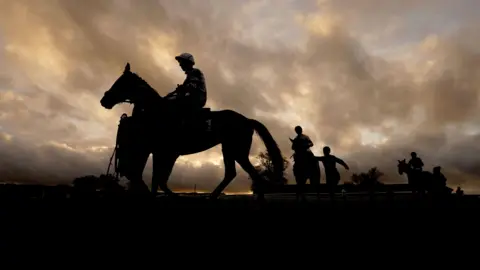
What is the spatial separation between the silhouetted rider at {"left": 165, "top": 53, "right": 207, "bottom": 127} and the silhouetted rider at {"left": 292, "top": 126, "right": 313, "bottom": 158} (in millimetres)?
5369

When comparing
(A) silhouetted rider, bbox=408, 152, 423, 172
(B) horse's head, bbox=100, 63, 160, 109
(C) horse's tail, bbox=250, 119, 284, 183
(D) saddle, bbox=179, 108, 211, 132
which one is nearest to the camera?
(D) saddle, bbox=179, 108, 211, 132

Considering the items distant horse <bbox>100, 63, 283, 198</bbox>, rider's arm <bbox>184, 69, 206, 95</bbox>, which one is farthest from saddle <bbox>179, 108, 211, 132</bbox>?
rider's arm <bbox>184, 69, 206, 95</bbox>

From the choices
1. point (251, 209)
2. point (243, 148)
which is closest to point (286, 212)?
point (251, 209)

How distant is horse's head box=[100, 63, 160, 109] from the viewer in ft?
28.8

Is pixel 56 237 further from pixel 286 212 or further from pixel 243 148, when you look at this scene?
pixel 243 148

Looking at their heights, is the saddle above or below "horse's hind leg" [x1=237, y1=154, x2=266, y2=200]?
above

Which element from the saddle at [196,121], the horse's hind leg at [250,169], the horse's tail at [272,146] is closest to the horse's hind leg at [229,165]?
the horse's hind leg at [250,169]

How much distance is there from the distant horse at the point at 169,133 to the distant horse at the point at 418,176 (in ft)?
22.1

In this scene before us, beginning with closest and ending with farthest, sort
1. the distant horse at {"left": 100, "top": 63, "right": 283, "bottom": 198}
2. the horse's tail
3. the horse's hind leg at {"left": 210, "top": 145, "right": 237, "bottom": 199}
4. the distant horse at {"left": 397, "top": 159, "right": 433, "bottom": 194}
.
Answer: the distant horse at {"left": 100, "top": 63, "right": 283, "bottom": 198} → the horse's hind leg at {"left": 210, "top": 145, "right": 237, "bottom": 199} → the horse's tail → the distant horse at {"left": 397, "top": 159, "right": 433, "bottom": 194}

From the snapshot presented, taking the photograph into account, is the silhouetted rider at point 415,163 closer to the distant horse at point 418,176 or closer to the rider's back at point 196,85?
the distant horse at point 418,176

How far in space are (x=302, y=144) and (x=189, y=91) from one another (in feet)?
19.6

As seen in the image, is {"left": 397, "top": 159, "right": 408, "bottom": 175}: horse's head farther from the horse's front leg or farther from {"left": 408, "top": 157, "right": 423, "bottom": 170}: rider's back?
the horse's front leg

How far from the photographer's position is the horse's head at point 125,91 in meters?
8.77

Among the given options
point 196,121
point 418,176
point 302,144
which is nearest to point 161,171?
point 196,121
